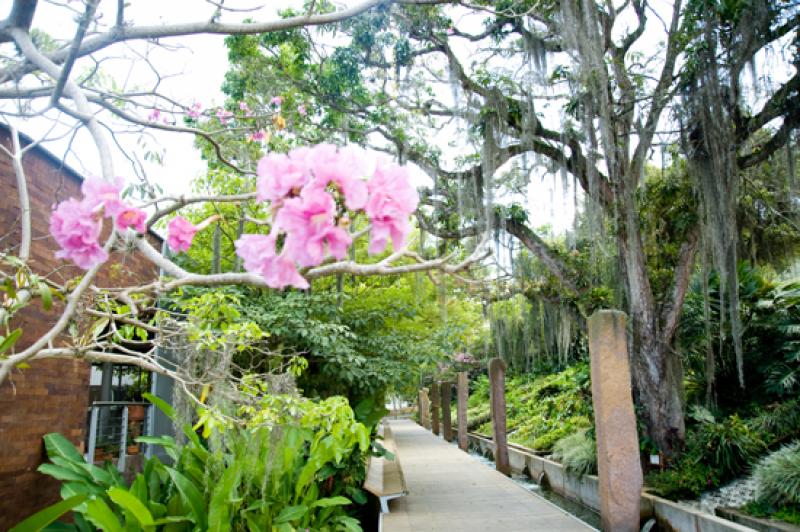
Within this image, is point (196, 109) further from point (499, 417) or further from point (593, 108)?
point (499, 417)

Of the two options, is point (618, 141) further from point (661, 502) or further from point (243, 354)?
point (243, 354)

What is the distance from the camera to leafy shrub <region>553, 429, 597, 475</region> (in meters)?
7.56

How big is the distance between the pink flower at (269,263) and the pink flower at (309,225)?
38 mm

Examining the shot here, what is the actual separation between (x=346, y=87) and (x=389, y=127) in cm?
93

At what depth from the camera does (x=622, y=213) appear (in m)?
7.33

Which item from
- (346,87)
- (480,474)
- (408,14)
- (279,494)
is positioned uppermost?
(408,14)

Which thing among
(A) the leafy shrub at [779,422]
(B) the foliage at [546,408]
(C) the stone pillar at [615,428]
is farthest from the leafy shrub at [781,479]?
(B) the foliage at [546,408]

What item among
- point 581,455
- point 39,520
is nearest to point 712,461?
point 581,455

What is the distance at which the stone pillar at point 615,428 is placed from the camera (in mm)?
4684

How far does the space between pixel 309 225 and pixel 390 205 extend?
15 cm

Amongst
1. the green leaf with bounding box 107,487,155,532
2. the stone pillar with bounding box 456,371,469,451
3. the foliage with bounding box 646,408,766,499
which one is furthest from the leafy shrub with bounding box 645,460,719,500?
the green leaf with bounding box 107,487,155,532

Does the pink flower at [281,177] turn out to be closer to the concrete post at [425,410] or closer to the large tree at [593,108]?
the large tree at [593,108]

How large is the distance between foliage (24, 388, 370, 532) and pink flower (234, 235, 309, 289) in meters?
2.16

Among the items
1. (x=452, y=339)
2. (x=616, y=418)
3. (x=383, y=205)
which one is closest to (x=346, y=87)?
(x=452, y=339)
